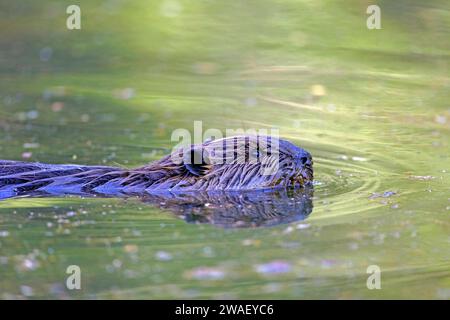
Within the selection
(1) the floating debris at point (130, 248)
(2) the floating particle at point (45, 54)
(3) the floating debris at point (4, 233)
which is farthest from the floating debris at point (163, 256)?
(2) the floating particle at point (45, 54)

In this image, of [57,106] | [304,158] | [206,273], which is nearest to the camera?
[206,273]

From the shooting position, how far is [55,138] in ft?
30.2

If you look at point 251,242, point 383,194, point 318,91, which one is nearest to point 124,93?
point 318,91

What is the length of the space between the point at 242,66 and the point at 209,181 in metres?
4.78

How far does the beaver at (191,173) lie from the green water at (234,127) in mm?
289

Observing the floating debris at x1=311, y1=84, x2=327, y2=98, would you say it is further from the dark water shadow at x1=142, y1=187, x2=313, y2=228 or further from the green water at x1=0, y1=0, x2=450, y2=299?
the dark water shadow at x1=142, y1=187, x2=313, y2=228

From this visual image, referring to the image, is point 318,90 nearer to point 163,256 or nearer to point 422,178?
point 422,178

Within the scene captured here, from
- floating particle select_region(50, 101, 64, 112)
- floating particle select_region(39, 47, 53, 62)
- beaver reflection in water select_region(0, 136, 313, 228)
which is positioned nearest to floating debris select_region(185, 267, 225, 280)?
beaver reflection in water select_region(0, 136, 313, 228)

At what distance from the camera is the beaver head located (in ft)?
24.5

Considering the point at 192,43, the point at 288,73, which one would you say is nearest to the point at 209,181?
the point at 288,73

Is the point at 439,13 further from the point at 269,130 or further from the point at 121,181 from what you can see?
the point at 121,181

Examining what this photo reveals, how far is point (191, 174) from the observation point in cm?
748

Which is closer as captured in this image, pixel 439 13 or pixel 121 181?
pixel 121 181

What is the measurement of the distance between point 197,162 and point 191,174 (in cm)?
13
